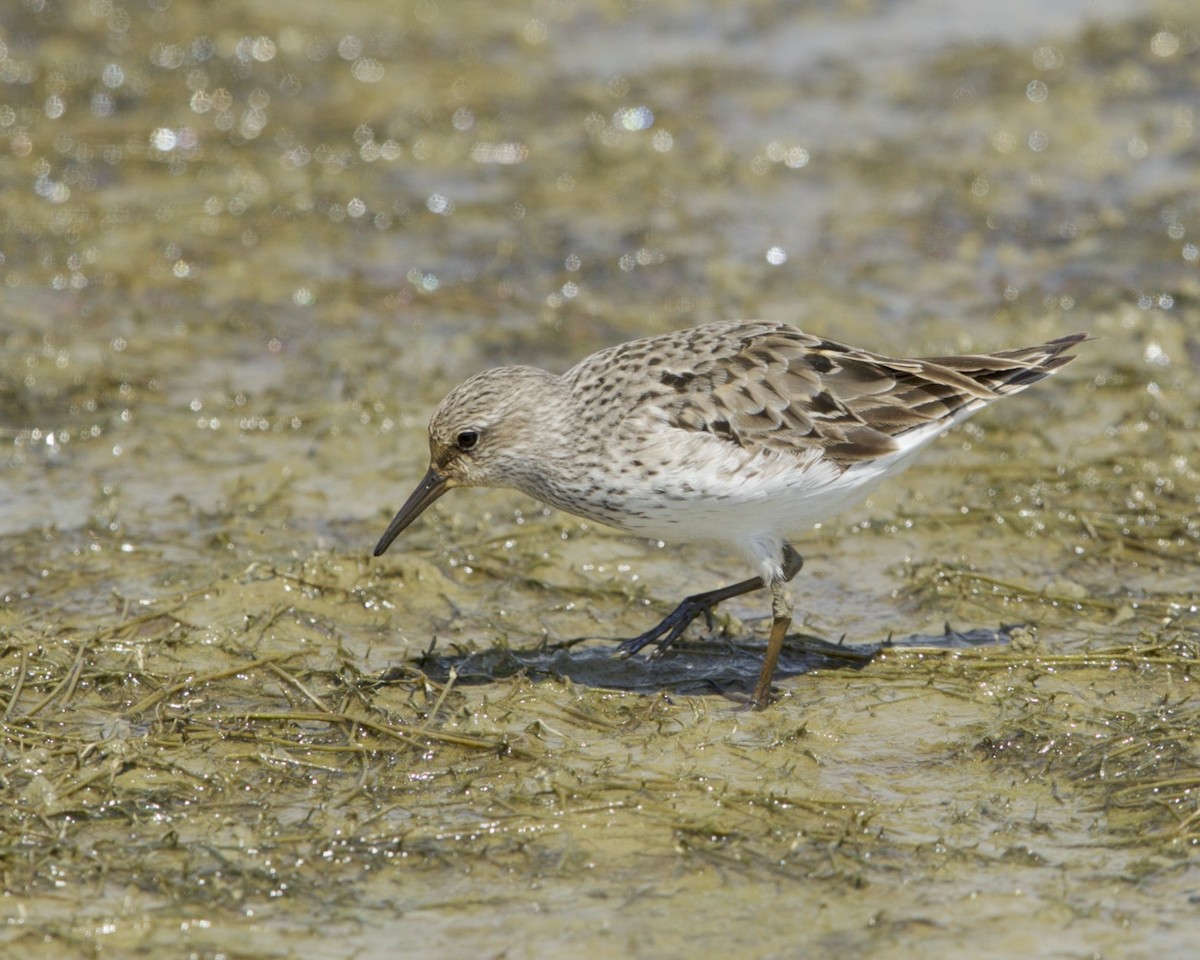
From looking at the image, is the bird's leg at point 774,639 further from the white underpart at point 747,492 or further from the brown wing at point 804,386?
the brown wing at point 804,386

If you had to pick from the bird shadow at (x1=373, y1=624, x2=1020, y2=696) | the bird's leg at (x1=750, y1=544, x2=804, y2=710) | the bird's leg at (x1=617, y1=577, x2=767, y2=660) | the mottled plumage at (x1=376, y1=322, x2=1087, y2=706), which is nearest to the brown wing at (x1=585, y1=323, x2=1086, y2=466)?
the mottled plumage at (x1=376, y1=322, x2=1087, y2=706)

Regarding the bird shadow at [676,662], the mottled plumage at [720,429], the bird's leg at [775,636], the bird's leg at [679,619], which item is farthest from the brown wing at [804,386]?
the bird shadow at [676,662]

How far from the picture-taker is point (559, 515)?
8.86 meters

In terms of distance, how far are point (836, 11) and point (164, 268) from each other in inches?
298

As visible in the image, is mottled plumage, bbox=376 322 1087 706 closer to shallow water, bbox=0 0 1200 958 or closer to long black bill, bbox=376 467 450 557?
long black bill, bbox=376 467 450 557

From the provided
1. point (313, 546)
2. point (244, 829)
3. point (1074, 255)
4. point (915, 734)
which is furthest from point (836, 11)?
point (244, 829)

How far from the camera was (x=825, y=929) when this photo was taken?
5.43 metres

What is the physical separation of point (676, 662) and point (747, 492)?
122 centimetres

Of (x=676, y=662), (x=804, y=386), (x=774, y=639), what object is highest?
(x=804, y=386)

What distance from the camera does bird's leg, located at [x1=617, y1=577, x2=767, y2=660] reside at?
7570 mm

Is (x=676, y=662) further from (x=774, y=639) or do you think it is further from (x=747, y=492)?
(x=747, y=492)

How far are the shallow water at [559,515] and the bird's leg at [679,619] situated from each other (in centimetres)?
11

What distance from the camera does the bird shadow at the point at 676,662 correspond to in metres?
7.32

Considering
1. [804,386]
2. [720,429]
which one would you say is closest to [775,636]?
[720,429]
